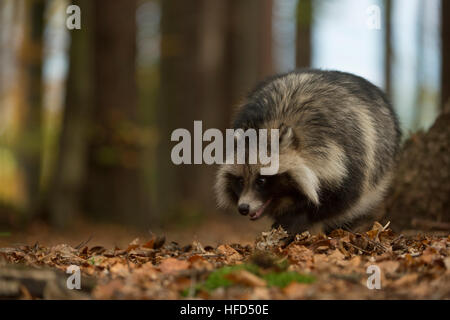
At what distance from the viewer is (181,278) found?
5.21 meters

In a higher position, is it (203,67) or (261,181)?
(203,67)

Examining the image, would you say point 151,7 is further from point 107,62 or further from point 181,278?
point 181,278

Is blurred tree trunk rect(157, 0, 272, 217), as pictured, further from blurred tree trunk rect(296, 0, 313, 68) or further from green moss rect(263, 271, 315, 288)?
green moss rect(263, 271, 315, 288)

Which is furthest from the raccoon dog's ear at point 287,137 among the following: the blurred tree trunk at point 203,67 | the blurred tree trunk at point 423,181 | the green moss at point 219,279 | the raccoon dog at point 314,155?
the blurred tree trunk at point 203,67

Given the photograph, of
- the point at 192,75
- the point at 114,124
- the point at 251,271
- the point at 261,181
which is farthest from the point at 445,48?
the point at 251,271

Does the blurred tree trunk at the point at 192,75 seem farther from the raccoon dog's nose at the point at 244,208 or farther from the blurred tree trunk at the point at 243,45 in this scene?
the raccoon dog's nose at the point at 244,208

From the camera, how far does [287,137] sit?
7.18 metres

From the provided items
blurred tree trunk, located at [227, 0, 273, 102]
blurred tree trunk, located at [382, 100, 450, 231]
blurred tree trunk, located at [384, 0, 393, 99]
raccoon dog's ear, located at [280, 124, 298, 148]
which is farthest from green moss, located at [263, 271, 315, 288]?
blurred tree trunk, located at [384, 0, 393, 99]

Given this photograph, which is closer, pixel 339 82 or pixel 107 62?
pixel 339 82

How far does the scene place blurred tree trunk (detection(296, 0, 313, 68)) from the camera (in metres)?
23.9

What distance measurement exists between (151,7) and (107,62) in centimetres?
1595

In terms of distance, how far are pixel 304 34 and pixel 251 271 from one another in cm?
2155

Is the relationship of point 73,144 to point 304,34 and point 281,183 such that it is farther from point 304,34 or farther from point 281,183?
point 304,34
